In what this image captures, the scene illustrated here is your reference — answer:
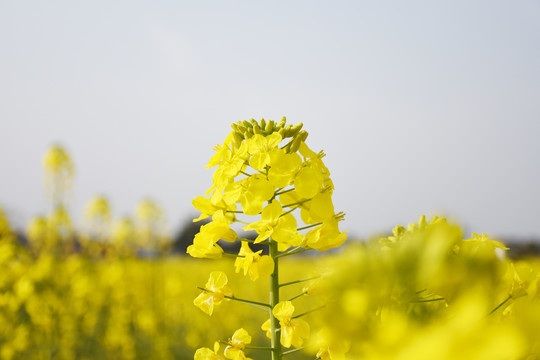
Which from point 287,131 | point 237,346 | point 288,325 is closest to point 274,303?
point 288,325

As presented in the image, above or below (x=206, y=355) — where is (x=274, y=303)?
above

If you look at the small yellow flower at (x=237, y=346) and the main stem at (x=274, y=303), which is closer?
the main stem at (x=274, y=303)

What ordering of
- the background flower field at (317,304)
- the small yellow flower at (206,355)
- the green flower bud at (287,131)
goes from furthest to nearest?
the green flower bud at (287,131) < the small yellow flower at (206,355) < the background flower field at (317,304)

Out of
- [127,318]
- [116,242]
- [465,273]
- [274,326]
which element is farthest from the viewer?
[116,242]

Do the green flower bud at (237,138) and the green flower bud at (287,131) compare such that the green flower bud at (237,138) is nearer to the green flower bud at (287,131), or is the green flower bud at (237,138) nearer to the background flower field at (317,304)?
the green flower bud at (287,131)

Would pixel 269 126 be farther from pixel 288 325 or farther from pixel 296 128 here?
pixel 288 325

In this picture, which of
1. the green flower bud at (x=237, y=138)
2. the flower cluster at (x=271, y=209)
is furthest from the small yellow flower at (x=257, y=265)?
the green flower bud at (x=237, y=138)

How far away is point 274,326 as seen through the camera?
1561 mm

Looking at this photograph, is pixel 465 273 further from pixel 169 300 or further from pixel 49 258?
pixel 169 300

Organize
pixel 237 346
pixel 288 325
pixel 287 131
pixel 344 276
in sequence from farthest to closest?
pixel 287 131
pixel 237 346
pixel 288 325
pixel 344 276

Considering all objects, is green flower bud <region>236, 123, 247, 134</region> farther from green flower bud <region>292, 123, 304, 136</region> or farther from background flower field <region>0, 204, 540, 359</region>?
background flower field <region>0, 204, 540, 359</region>

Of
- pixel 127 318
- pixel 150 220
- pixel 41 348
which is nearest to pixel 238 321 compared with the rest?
pixel 127 318

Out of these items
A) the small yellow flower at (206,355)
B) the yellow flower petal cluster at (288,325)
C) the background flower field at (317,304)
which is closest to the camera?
the background flower field at (317,304)

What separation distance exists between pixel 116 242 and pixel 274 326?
9.03 metres
